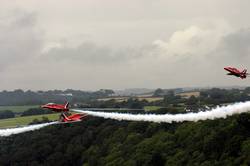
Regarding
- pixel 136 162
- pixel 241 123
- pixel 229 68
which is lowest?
pixel 136 162

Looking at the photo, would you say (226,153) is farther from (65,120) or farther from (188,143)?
(65,120)

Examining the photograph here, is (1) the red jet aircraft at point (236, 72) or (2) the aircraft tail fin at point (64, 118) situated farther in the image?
(2) the aircraft tail fin at point (64, 118)

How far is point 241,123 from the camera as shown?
177500mm

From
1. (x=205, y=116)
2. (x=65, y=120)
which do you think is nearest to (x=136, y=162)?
(x=65, y=120)

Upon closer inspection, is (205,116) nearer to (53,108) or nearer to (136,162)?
(53,108)

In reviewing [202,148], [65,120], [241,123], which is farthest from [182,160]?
[65,120]

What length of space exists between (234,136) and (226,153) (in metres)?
8.40

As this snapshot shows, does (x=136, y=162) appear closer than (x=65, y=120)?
No

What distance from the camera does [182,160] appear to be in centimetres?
17912

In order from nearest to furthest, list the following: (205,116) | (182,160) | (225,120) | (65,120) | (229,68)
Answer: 1. (229,68)
2. (205,116)
3. (65,120)
4. (182,160)
5. (225,120)

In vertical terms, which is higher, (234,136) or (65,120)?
(65,120)

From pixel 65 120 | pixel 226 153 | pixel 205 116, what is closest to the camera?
pixel 205 116

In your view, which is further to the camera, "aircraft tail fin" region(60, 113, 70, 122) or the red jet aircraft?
"aircraft tail fin" region(60, 113, 70, 122)

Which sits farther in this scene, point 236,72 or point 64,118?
point 64,118
